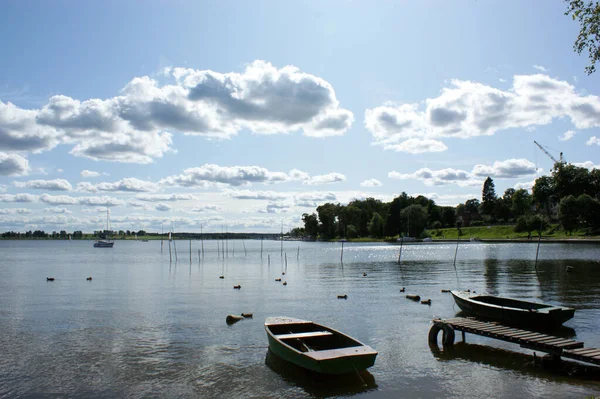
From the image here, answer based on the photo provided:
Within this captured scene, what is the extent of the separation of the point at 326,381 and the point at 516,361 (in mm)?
8511

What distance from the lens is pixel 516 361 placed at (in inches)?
800

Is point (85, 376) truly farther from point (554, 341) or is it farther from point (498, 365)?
point (554, 341)

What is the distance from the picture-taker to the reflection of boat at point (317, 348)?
688 inches

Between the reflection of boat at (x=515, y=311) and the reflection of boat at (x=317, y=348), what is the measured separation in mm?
11727

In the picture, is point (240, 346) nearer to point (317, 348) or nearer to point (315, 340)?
point (315, 340)

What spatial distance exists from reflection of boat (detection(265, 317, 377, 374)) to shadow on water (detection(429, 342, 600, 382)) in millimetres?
4854

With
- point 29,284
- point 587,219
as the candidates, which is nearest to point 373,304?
point 29,284

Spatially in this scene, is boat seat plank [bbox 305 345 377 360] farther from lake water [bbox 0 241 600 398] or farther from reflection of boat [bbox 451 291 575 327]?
reflection of boat [bbox 451 291 575 327]

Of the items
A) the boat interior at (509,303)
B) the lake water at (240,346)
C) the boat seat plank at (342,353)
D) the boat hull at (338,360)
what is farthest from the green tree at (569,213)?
the boat hull at (338,360)

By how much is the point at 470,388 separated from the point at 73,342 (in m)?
20.0

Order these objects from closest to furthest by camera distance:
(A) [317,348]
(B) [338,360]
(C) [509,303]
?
(B) [338,360] → (A) [317,348] → (C) [509,303]

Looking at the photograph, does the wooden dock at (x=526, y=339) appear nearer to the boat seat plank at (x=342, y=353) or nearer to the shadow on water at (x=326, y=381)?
the shadow on water at (x=326, y=381)

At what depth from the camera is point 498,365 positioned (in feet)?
65.4

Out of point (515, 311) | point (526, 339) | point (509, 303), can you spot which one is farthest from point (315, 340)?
point (509, 303)
